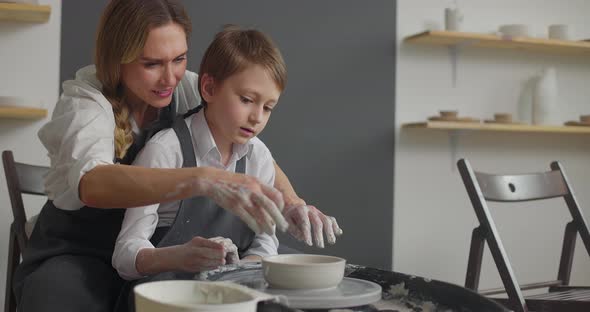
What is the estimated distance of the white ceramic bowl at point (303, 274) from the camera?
104cm

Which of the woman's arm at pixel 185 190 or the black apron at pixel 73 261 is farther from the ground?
the woman's arm at pixel 185 190

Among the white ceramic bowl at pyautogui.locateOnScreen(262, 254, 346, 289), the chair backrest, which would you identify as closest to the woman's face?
the chair backrest

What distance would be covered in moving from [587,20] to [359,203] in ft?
5.27

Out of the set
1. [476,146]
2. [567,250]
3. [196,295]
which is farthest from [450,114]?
[196,295]

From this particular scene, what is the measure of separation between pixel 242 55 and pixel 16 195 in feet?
2.96

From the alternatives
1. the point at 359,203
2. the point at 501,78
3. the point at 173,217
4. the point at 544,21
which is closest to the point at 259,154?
the point at 173,217

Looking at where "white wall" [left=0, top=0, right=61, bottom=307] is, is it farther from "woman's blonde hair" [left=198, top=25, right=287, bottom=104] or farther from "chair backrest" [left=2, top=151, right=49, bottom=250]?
"woman's blonde hair" [left=198, top=25, right=287, bottom=104]

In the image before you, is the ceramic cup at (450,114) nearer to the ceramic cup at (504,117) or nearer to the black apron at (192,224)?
the ceramic cup at (504,117)

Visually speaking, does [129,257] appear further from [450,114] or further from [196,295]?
[450,114]

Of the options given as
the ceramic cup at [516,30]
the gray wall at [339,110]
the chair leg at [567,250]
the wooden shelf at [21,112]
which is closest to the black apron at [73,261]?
the wooden shelf at [21,112]

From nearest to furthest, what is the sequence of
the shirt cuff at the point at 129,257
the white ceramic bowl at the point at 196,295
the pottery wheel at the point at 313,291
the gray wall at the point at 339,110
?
the white ceramic bowl at the point at 196,295 < the pottery wheel at the point at 313,291 < the shirt cuff at the point at 129,257 < the gray wall at the point at 339,110

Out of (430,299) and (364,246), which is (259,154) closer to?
(430,299)

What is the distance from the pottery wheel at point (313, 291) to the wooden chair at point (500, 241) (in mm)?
864

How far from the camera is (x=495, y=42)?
133 inches
